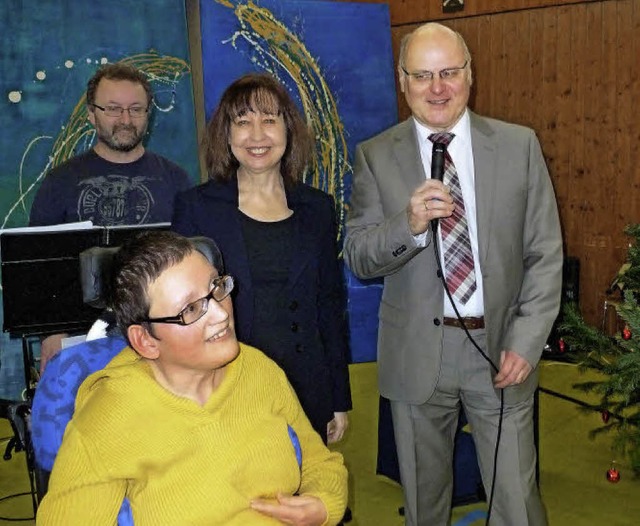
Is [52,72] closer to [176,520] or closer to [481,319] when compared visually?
[481,319]

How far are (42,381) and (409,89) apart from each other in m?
1.37

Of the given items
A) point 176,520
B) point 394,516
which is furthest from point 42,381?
point 394,516

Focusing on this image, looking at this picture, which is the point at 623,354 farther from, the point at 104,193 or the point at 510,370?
the point at 104,193

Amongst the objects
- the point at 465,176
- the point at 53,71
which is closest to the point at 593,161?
the point at 53,71

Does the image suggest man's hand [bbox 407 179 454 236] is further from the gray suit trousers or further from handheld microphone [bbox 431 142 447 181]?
the gray suit trousers

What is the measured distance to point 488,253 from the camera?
8.06 feet

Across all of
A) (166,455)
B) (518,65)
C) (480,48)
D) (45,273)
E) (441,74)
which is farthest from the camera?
(480,48)

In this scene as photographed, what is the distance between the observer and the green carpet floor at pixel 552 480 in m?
3.66

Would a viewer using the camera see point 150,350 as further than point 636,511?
No

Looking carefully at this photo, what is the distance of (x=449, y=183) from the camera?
2.50 metres

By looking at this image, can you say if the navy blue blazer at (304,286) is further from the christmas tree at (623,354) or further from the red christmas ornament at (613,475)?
the red christmas ornament at (613,475)

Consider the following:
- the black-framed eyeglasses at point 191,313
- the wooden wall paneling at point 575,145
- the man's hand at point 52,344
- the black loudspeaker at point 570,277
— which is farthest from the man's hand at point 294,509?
the wooden wall paneling at point 575,145

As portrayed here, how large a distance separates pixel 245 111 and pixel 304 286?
57cm

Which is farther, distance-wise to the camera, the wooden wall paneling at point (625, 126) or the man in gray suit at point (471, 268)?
the wooden wall paneling at point (625, 126)
